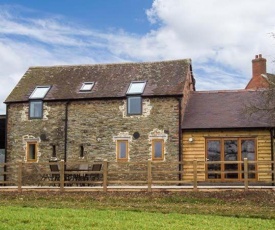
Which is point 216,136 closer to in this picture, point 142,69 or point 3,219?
point 142,69

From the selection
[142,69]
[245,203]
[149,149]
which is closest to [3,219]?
[245,203]

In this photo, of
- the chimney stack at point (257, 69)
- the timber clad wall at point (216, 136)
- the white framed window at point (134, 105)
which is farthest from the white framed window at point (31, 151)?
the chimney stack at point (257, 69)

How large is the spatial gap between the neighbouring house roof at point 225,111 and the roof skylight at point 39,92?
7.91m

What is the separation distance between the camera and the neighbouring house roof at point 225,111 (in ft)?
84.4

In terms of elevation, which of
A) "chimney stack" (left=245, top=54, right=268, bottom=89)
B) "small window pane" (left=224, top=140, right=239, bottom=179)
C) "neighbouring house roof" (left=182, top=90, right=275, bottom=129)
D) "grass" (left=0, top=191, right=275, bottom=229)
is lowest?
"grass" (left=0, top=191, right=275, bottom=229)

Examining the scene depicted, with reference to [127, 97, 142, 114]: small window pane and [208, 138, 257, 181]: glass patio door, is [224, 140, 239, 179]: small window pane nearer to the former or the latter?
[208, 138, 257, 181]: glass patio door

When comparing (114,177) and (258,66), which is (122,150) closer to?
(114,177)

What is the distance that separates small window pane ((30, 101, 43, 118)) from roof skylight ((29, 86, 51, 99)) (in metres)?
0.33

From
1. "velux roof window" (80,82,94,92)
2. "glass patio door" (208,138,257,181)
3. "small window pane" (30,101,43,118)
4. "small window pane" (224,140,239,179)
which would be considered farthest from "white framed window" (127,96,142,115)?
"small window pane" (30,101,43,118)

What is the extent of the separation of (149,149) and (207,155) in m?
2.97

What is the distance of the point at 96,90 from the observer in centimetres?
2814

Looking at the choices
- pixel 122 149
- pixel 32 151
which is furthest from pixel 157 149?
pixel 32 151

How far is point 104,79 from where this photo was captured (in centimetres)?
2920

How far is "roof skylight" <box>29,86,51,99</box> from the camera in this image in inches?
1120
